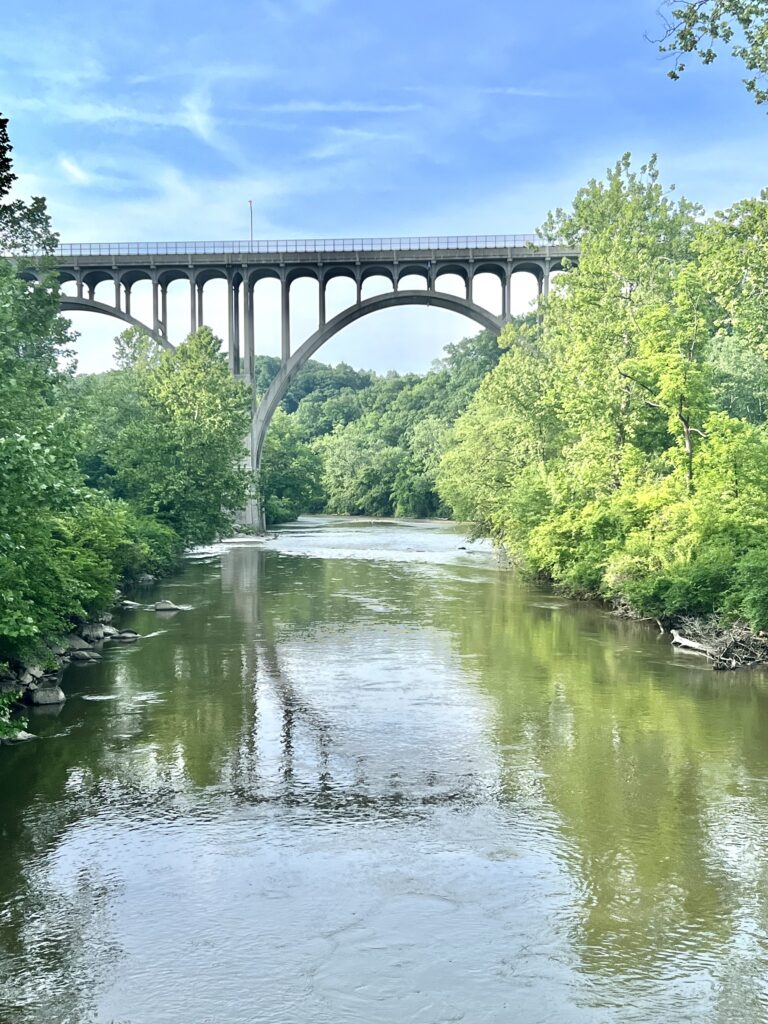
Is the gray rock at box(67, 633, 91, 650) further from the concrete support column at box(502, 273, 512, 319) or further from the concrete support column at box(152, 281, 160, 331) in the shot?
the concrete support column at box(502, 273, 512, 319)

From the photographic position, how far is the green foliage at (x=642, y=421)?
20953mm

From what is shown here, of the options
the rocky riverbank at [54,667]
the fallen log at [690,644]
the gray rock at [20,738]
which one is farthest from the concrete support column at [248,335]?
the gray rock at [20,738]

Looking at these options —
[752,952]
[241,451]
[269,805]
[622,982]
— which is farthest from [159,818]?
[241,451]

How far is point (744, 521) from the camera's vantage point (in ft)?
71.7

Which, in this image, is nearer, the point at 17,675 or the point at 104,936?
the point at 104,936

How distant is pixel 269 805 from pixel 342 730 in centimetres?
332

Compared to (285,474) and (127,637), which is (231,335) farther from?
(127,637)

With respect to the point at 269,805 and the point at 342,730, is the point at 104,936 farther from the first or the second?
the point at 342,730

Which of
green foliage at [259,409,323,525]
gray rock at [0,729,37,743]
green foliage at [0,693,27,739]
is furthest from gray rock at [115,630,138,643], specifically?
green foliage at [259,409,323,525]

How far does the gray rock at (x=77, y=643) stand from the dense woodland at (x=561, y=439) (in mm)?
558

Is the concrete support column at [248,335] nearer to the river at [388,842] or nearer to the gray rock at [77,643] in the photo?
the gray rock at [77,643]

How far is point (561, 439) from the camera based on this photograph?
3341 centimetres

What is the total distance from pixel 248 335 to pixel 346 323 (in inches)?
240

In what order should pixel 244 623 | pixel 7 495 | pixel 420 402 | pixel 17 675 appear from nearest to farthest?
pixel 7 495 → pixel 17 675 → pixel 244 623 → pixel 420 402
